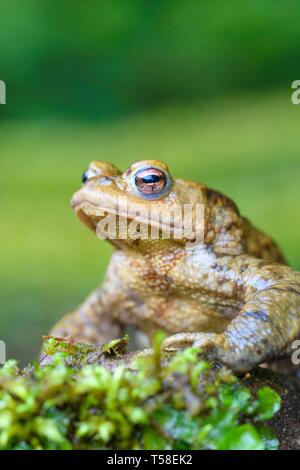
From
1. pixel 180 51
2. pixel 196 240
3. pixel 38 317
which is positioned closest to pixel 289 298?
pixel 196 240

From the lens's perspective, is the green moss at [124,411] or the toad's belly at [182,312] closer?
the green moss at [124,411]

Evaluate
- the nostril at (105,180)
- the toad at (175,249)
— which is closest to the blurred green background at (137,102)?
the toad at (175,249)

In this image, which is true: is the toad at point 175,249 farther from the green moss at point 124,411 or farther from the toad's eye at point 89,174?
the green moss at point 124,411

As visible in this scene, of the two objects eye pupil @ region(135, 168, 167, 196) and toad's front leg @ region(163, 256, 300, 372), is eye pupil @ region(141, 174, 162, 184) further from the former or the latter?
toad's front leg @ region(163, 256, 300, 372)

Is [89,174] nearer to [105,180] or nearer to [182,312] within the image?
[105,180]

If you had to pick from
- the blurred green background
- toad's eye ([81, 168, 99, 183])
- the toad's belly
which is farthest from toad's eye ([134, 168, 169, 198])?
the blurred green background

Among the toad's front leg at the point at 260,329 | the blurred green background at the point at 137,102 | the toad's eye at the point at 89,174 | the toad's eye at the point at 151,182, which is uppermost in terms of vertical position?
the blurred green background at the point at 137,102
